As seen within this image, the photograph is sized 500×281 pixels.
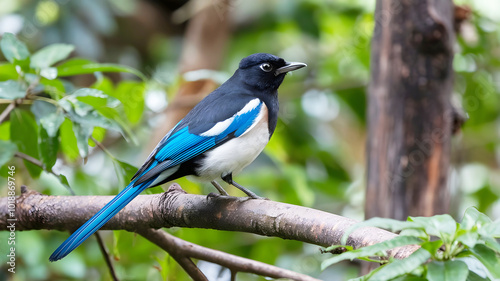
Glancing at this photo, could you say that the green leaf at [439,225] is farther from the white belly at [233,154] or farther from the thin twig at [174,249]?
the white belly at [233,154]

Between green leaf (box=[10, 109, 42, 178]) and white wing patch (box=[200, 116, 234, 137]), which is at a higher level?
white wing patch (box=[200, 116, 234, 137])

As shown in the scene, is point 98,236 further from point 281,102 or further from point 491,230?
point 281,102

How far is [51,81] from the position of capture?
2.90 meters

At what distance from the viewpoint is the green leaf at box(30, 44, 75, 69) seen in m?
3.05

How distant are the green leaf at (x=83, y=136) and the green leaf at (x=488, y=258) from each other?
1855mm

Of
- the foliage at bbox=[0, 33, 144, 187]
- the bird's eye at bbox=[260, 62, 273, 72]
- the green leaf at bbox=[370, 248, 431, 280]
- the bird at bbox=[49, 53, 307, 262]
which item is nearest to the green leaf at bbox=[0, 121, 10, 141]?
the foliage at bbox=[0, 33, 144, 187]

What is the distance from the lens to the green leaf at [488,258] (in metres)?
1.44

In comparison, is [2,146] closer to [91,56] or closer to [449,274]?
[449,274]

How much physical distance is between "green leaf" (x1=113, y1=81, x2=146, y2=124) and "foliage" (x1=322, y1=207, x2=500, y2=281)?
8.50 ft

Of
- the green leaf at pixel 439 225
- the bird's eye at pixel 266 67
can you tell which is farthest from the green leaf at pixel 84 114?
the green leaf at pixel 439 225

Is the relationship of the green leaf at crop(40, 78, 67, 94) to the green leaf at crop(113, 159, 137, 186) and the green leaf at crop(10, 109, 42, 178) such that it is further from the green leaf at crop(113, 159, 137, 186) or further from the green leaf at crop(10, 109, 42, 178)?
the green leaf at crop(113, 159, 137, 186)

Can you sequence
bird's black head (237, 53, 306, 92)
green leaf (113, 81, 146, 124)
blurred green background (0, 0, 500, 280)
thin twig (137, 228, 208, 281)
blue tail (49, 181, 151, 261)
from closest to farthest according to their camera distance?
1. blue tail (49, 181, 151, 261)
2. thin twig (137, 228, 208, 281)
3. bird's black head (237, 53, 306, 92)
4. green leaf (113, 81, 146, 124)
5. blurred green background (0, 0, 500, 280)

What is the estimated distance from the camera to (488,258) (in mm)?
1454

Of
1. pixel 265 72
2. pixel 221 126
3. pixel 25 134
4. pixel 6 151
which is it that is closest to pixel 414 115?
pixel 265 72
